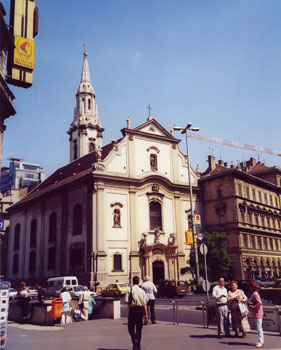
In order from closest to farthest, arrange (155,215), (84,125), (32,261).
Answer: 1. (155,215)
2. (32,261)
3. (84,125)

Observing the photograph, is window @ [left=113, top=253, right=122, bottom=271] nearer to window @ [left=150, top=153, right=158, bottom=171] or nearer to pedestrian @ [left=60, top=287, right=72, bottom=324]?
window @ [left=150, top=153, right=158, bottom=171]

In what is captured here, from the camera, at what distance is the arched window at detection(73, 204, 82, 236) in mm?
42844

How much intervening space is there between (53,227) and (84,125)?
20.3 m

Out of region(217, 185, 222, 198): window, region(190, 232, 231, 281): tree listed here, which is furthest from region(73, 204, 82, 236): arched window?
region(217, 185, 222, 198): window

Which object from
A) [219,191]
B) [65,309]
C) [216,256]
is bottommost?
[65,309]

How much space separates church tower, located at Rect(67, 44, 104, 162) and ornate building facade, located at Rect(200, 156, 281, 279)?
2058 cm

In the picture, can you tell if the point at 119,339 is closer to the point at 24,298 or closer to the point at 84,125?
the point at 24,298

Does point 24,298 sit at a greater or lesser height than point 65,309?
greater

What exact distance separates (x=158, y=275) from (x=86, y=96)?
1411 inches

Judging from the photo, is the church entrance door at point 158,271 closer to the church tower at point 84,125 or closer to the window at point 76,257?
the window at point 76,257

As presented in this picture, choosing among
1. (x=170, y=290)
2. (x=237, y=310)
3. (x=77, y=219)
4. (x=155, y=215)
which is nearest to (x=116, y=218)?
(x=77, y=219)

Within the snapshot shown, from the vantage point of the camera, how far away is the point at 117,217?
41.7 m

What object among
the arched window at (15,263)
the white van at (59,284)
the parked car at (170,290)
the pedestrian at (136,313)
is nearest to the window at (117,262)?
the white van at (59,284)

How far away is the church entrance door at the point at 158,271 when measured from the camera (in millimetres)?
42688
